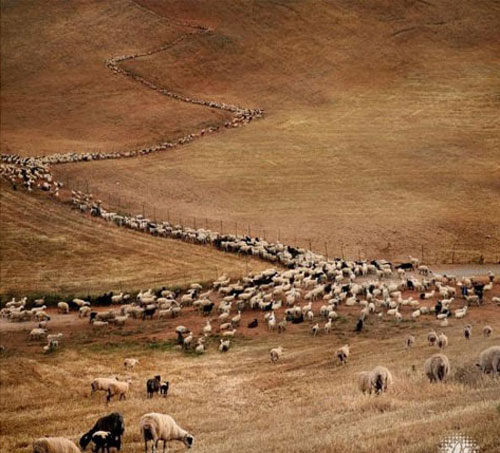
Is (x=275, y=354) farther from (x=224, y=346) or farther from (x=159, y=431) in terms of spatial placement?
(x=159, y=431)

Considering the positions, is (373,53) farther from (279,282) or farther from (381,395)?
(381,395)

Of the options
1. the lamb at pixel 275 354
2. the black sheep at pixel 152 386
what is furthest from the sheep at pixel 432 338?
the black sheep at pixel 152 386

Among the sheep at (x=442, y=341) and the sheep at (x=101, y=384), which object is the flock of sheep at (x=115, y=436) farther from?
the sheep at (x=442, y=341)

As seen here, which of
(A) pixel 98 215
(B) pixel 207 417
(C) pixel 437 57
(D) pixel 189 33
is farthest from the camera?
(D) pixel 189 33

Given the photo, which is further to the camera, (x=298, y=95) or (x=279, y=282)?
Result: (x=298, y=95)

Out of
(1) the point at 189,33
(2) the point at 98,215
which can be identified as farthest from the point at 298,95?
(2) the point at 98,215

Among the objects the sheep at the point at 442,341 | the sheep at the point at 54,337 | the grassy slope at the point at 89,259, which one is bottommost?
the grassy slope at the point at 89,259

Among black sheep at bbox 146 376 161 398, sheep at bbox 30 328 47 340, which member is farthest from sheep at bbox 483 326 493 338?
sheep at bbox 30 328 47 340
